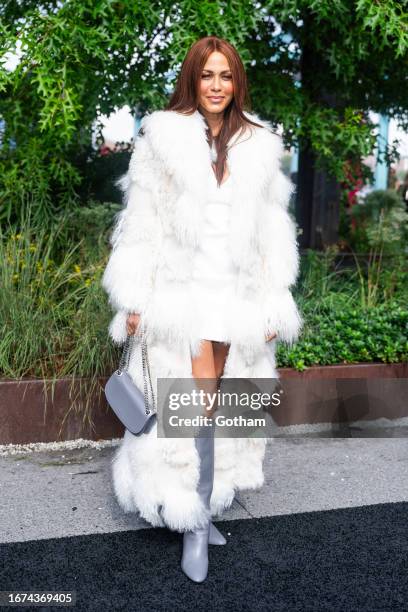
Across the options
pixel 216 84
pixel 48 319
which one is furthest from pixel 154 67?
pixel 216 84

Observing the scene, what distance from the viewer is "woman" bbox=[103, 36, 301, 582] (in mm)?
2600

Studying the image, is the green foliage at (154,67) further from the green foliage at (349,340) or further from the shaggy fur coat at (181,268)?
the shaggy fur coat at (181,268)

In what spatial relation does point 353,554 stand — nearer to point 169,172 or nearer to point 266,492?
point 266,492

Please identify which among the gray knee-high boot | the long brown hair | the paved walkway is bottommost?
the paved walkway

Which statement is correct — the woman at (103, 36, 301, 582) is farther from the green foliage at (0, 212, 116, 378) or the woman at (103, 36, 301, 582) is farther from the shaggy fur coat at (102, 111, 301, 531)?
the green foliage at (0, 212, 116, 378)

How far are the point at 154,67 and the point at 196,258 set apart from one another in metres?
2.65

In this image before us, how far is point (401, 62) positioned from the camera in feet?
18.9

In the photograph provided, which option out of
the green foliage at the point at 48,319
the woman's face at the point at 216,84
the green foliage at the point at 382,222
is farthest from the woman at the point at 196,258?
the green foliage at the point at 382,222

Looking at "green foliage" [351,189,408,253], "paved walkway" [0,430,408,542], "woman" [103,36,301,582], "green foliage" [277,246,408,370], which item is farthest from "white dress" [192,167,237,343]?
"green foliage" [351,189,408,253]

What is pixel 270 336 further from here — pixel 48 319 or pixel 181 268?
pixel 48 319

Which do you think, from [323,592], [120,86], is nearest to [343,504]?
[323,592]

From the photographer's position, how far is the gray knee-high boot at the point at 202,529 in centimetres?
266

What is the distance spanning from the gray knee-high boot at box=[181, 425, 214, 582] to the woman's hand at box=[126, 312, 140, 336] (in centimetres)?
49

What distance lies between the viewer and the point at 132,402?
2.68 m
